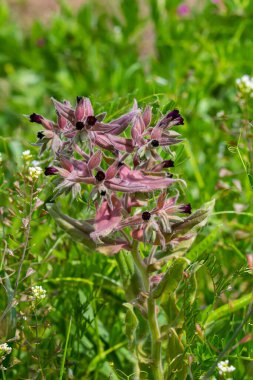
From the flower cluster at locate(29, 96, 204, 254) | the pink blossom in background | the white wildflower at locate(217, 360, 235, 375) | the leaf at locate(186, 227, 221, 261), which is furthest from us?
the pink blossom in background

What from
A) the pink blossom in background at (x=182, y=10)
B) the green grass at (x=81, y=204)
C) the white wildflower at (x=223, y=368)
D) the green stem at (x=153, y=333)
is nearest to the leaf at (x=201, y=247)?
the green grass at (x=81, y=204)

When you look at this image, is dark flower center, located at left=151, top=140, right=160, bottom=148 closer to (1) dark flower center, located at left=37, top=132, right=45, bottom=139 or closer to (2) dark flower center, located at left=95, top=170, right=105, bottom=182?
(2) dark flower center, located at left=95, top=170, right=105, bottom=182

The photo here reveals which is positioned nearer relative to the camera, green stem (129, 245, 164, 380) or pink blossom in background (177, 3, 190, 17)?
green stem (129, 245, 164, 380)

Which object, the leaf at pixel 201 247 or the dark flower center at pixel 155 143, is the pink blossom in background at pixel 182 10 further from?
the dark flower center at pixel 155 143

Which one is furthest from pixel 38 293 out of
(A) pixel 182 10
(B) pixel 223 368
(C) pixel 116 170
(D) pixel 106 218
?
(A) pixel 182 10

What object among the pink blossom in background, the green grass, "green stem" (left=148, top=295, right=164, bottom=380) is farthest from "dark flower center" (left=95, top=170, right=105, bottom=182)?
the pink blossom in background

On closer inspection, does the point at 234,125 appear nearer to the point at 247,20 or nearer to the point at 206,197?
the point at 206,197

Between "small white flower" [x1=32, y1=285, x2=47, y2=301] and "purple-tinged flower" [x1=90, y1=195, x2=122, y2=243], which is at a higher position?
"purple-tinged flower" [x1=90, y1=195, x2=122, y2=243]
